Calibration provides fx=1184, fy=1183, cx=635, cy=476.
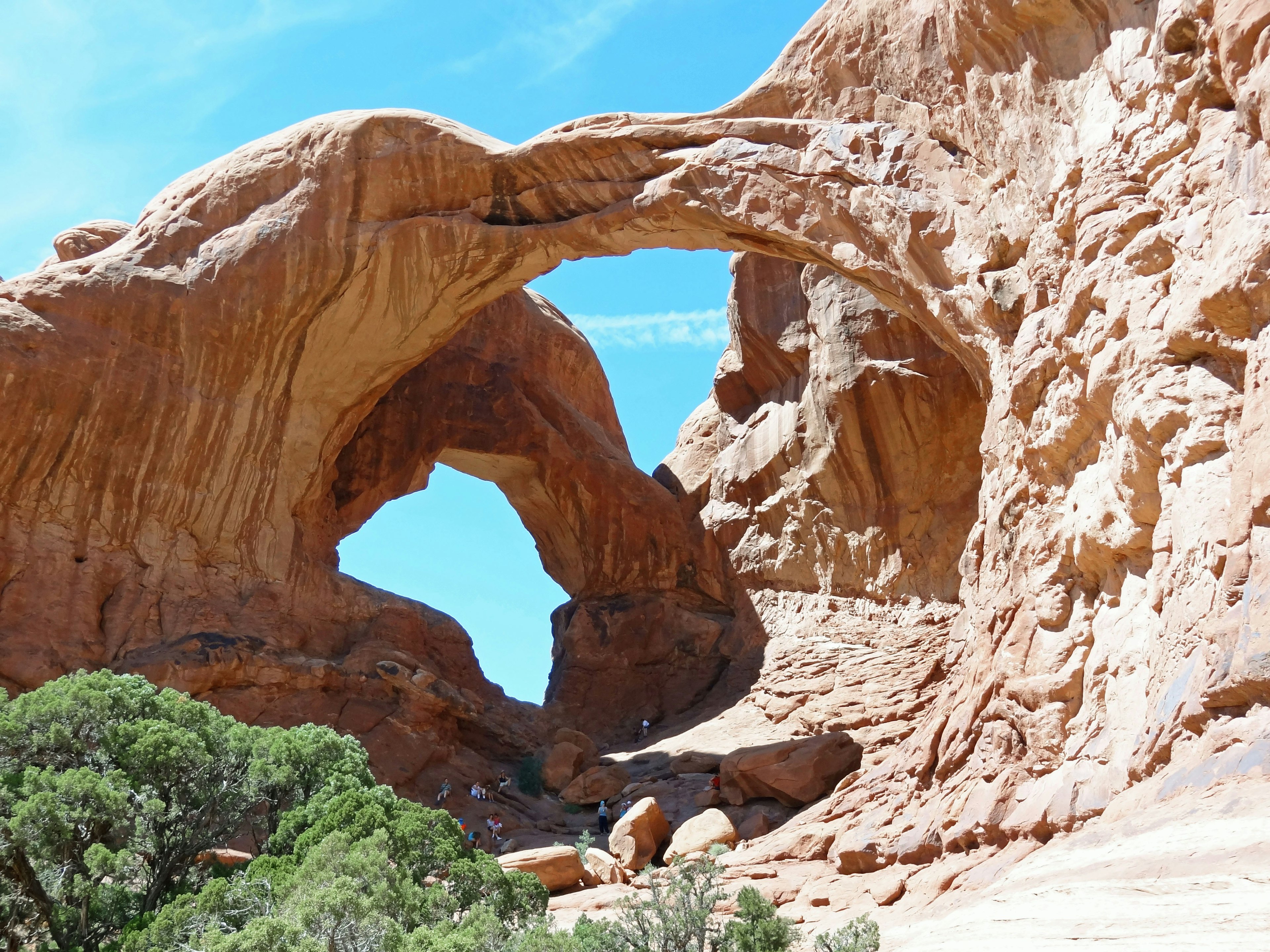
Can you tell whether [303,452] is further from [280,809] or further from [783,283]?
[783,283]

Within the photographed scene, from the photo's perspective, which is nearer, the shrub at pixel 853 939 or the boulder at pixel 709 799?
the shrub at pixel 853 939

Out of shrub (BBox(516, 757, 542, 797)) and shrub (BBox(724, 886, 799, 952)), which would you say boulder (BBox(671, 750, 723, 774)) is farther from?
shrub (BBox(724, 886, 799, 952))

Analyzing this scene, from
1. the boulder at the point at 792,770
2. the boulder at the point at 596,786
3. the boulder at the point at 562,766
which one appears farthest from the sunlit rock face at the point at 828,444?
the boulder at the point at 596,786

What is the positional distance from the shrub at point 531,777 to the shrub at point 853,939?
12.7 metres

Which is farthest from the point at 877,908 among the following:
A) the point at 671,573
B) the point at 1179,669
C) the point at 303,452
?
the point at 671,573

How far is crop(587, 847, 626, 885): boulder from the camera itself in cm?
1744

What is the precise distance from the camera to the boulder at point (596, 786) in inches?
903

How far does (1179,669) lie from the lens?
10.0 m

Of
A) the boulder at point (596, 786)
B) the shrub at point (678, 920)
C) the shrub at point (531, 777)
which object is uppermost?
the shrub at point (531, 777)

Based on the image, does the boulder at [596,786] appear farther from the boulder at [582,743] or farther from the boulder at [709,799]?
the boulder at [709,799]

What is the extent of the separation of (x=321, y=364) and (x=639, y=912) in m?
14.6

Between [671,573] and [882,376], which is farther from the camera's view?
[671,573]

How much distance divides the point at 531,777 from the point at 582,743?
159cm

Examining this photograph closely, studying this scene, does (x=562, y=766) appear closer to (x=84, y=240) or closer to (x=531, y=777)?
(x=531, y=777)
